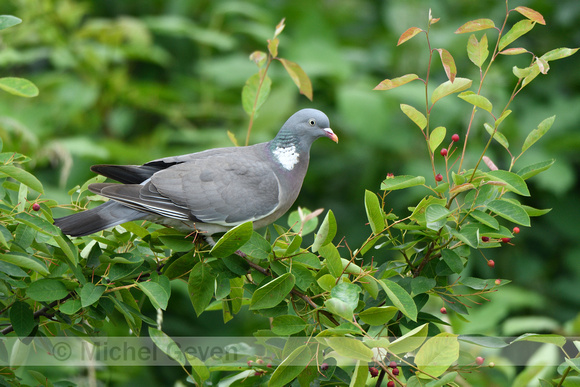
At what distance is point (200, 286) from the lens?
62.9 inches

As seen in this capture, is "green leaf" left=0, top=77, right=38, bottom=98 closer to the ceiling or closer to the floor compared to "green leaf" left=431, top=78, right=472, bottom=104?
closer to the floor

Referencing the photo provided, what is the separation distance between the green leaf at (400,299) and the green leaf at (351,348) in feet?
0.45

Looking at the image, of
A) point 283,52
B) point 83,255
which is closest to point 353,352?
point 83,255

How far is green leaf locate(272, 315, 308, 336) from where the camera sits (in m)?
1.47

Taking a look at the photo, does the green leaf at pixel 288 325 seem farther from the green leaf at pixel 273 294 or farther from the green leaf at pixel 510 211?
the green leaf at pixel 510 211

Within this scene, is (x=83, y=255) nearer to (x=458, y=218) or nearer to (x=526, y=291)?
(x=458, y=218)

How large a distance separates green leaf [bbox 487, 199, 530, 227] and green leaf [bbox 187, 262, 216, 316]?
743 mm

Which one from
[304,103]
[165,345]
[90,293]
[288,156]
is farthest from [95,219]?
[304,103]

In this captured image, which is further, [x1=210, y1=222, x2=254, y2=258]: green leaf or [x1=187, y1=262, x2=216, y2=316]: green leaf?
[x1=187, y1=262, x2=216, y2=316]: green leaf

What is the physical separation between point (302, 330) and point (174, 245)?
42 centimetres

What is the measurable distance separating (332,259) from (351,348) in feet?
0.86

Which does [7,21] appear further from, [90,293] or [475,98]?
[475,98]
